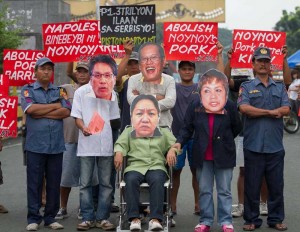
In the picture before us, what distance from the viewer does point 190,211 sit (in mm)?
9492

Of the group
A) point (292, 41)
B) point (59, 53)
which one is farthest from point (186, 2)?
point (59, 53)

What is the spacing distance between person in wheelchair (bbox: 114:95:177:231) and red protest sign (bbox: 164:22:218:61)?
157 centimetres

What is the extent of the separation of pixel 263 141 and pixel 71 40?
10.4 ft

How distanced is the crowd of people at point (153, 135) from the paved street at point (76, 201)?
221 millimetres

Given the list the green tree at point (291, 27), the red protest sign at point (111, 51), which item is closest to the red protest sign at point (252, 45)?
the red protest sign at point (111, 51)

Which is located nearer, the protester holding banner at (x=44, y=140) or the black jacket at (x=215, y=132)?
the black jacket at (x=215, y=132)

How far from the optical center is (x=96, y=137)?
27.1ft

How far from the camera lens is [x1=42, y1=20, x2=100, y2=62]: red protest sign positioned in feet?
32.0

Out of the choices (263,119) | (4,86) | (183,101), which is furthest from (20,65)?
(263,119)

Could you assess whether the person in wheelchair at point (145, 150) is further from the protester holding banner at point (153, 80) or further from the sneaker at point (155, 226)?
the protester holding banner at point (153, 80)

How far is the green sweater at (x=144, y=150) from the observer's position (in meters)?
7.89

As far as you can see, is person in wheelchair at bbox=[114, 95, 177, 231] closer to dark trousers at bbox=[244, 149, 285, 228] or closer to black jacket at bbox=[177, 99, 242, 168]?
black jacket at bbox=[177, 99, 242, 168]

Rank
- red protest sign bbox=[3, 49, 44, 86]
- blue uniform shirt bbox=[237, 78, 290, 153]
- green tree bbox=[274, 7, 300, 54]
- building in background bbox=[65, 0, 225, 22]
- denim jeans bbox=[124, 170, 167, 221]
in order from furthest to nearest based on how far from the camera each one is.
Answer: green tree bbox=[274, 7, 300, 54] → building in background bbox=[65, 0, 225, 22] → red protest sign bbox=[3, 49, 44, 86] → blue uniform shirt bbox=[237, 78, 290, 153] → denim jeans bbox=[124, 170, 167, 221]

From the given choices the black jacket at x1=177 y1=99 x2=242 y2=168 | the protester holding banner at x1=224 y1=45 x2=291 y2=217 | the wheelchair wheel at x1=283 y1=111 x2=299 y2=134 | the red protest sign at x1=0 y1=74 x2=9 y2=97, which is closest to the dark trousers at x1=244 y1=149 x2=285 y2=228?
the black jacket at x1=177 y1=99 x2=242 y2=168
